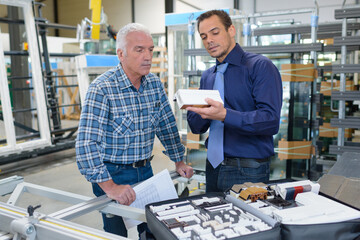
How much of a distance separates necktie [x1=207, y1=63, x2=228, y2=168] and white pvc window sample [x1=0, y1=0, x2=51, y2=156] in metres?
4.65

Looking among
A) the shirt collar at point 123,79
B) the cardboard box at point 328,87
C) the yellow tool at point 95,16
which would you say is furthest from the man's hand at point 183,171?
the yellow tool at point 95,16

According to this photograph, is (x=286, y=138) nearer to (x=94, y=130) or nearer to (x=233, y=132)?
(x=233, y=132)

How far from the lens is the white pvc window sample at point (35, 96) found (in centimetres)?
545

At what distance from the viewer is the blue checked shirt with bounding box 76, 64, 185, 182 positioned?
169 cm

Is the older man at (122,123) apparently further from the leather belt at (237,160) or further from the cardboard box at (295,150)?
the cardboard box at (295,150)

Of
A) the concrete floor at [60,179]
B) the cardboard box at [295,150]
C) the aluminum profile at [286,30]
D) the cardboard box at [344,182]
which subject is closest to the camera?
the cardboard box at [344,182]

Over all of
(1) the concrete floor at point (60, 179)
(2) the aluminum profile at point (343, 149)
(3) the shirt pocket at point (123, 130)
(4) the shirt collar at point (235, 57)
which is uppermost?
(4) the shirt collar at point (235, 57)

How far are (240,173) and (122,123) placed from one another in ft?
2.37

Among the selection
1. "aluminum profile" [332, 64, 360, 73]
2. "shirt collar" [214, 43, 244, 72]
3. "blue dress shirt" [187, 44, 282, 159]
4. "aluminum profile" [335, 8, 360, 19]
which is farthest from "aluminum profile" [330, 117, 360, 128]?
"shirt collar" [214, 43, 244, 72]

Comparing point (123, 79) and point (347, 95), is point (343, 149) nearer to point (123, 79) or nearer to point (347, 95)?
point (347, 95)

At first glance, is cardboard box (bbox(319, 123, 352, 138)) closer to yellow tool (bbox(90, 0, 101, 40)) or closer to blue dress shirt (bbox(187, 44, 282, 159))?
blue dress shirt (bbox(187, 44, 282, 159))

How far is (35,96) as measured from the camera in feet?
19.9

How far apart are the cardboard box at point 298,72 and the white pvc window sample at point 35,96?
4.26 metres

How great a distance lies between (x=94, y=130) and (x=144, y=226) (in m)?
0.64
